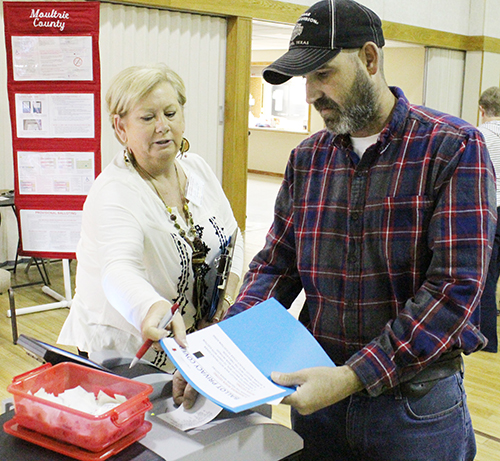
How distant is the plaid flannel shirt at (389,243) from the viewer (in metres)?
1.17

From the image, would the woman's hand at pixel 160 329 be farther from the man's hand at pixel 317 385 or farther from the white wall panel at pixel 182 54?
the white wall panel at pixel 182 54

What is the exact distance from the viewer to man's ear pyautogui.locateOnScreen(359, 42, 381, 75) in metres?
1.24

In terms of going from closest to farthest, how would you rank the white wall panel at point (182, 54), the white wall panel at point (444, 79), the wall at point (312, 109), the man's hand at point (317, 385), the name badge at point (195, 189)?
the man's hand at point (317, 385)
the name badge at point (195, 189)
the white wall panel at point (182, 54)
the white wall panel at point (444, 79)
the wall at point (312, 109)

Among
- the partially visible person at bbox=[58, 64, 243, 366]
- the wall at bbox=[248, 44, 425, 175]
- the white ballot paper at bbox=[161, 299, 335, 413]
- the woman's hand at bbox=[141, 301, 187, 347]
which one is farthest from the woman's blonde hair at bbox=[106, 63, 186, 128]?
the wall at bbox=[248, 44, 425, 175]

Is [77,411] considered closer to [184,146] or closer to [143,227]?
[143,227]

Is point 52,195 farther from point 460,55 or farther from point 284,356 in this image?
point 460,55

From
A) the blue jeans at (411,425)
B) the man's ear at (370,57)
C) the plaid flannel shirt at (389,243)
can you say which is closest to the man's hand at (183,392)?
the plaid flannel shirt at (389,243)

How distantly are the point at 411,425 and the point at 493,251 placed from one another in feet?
9.71

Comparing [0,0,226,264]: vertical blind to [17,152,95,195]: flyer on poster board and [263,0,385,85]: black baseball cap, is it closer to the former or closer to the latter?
[17,152,95,195]: flyer on poster board

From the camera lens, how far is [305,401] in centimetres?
112

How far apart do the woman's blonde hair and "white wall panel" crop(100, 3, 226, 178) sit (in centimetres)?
388

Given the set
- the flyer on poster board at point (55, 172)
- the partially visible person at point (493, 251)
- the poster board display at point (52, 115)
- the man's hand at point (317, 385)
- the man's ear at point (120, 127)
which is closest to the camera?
the man's hand at point (317, 385)

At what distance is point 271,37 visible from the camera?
10.6 meters

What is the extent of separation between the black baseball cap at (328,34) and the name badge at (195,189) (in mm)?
849
